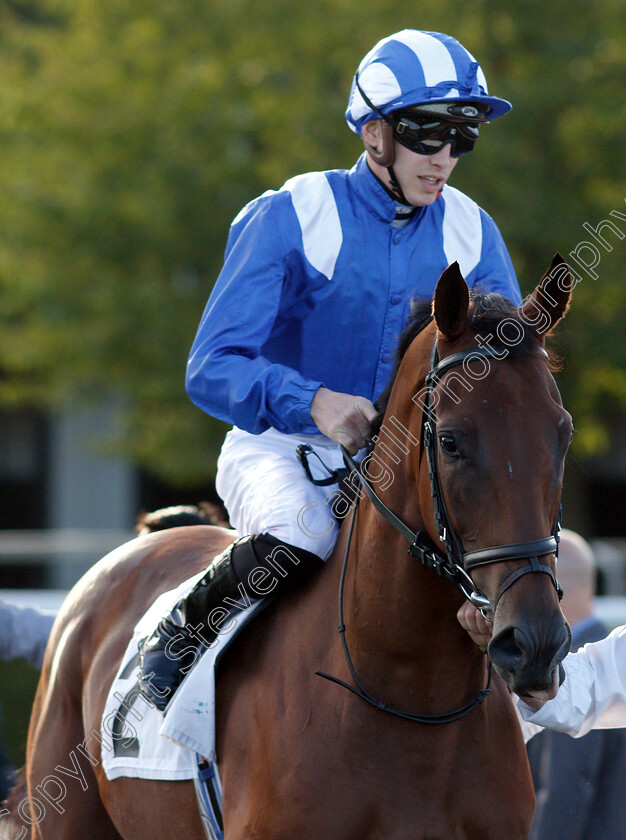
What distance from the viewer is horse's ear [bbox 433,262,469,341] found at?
243 cm

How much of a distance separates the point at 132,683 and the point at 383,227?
1554 millimetres

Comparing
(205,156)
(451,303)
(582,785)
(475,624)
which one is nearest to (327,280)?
(451,303)

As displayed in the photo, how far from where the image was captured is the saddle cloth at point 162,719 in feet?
9.52

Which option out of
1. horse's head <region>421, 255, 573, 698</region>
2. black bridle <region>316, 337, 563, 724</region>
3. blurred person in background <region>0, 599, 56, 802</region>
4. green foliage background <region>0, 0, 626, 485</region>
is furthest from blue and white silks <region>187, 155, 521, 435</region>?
green foliage background <region>0, 0, 626, 485</region>

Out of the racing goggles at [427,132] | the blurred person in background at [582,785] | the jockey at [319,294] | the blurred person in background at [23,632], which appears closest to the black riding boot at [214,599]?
the jockey at [319,294]

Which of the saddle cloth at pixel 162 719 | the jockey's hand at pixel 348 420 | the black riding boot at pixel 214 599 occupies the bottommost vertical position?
the saddle cloth at pixel 162 719

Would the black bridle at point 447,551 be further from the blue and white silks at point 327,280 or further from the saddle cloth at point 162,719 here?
the blue and white silks at point 327,280

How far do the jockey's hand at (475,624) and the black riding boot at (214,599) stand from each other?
1.94ft

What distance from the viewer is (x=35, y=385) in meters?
12.7

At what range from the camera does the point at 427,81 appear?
9.95 ft

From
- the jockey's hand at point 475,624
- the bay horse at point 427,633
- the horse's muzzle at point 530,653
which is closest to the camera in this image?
the horse's muzzle at point 530,653

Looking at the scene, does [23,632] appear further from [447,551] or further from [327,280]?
[447,551]

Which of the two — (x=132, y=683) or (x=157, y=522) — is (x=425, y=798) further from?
(x=157, y=522)

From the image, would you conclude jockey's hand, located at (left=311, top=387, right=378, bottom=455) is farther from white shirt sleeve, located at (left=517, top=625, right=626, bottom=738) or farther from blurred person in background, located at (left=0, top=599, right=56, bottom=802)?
blurred person in background, located at (left=0, top=599, right=56, bottom=802)
